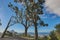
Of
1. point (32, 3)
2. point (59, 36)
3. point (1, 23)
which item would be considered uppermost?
point (32, 3)

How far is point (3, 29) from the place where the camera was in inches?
207

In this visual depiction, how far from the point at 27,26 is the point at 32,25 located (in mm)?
134

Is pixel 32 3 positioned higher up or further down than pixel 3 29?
higher up

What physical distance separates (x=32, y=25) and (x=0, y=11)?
3.09ft

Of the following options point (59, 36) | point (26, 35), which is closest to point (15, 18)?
point (26, 35)

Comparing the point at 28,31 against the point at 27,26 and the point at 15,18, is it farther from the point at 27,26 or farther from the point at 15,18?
the point at 15,18

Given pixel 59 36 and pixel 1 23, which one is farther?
pixel 1 23

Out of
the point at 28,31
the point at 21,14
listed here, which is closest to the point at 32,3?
the point at 21,14

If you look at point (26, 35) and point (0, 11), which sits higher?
point (0, 11)

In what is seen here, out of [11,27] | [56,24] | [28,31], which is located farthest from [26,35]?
[56,24]

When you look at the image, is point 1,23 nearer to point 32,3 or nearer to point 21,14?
point 21,14

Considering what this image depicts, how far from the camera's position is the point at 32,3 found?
5.13 meters

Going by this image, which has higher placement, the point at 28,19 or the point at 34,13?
the point at 34,13

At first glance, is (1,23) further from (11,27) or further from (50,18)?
(50,18)
